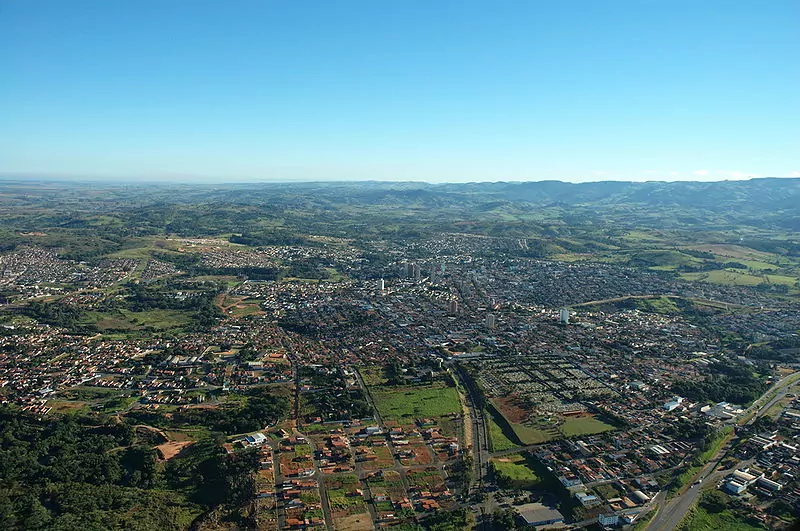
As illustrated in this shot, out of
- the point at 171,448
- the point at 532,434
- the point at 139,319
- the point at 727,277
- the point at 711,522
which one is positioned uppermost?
the point at 727,277

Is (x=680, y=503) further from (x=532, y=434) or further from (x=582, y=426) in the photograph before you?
(x=532, y=434)

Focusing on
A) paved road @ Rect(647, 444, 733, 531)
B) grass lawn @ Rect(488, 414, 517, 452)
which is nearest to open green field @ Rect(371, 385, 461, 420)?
grass lawn @ Rect(488, 414, 517, 452)

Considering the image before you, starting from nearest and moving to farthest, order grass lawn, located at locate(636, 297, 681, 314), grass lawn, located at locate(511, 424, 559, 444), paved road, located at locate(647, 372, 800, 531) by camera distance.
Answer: paved road, located at locate(647, 372, 800, 531)
grass lawn, located at locate(511, 424, 559, 444)
grass lawn, located at locate(636, 297, 681, 314)

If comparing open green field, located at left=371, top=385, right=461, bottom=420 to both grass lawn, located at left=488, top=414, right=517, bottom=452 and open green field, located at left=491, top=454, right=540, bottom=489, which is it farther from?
open green field, located at left=491, top=454, right=540, bottom=489

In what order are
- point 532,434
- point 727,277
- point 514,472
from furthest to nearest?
point 727,277 < point 532,434 < point 514,472

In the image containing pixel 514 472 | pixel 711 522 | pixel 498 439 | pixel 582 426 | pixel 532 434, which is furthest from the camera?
pixel 582 426

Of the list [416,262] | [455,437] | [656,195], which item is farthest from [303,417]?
[656,195]

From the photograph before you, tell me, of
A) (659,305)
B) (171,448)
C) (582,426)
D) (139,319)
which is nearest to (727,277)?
(659,305)

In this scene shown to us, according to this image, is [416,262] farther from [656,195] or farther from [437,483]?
[656,195]
